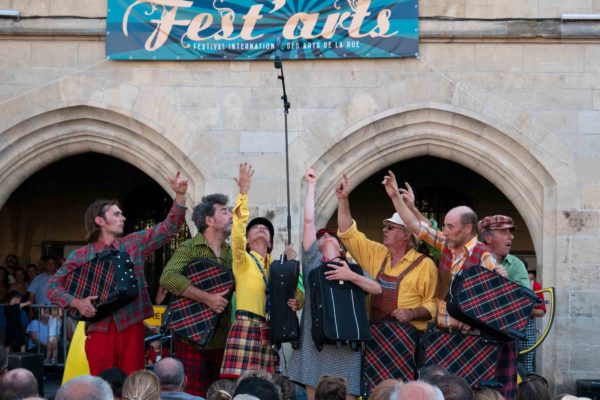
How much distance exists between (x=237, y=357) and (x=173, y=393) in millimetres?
1629

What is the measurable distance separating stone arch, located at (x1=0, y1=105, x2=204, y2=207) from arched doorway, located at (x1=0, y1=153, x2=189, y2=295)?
3.59 meters

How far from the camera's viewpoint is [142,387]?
5.44 meters

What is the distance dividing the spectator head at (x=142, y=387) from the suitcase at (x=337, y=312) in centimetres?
217

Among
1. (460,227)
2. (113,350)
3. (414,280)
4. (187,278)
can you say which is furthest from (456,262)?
(113,350)

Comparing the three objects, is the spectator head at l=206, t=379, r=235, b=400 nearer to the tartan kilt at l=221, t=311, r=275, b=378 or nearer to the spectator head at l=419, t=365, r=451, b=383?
the spectator head at l=419, t=365, r=451, b=383

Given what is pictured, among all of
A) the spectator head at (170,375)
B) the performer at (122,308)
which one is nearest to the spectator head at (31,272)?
the performer at (122,308)

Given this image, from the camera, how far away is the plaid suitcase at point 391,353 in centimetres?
767

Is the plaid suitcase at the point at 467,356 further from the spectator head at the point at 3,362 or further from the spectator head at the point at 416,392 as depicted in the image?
the spectator head at the point at 416,392

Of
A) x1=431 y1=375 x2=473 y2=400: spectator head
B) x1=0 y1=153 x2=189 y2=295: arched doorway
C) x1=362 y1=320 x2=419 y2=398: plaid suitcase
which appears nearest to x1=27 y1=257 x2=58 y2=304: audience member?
x1=0 y1=153 x2=189 y2=295: arched doorway

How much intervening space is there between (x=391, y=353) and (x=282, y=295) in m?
0.84

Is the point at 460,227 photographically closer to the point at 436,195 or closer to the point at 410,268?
the point at 410,268

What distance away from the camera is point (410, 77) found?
1202 centimetres

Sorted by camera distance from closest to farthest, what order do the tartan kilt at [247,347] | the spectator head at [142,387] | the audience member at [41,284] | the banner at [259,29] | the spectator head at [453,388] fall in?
the spectator head at [453,388] < the spectator head at [142,387] < the tartan kilt at [247,347] < the banner at [259,29] < the audience member at [41,284]

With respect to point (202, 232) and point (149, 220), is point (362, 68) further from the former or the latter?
point (149, 220)
